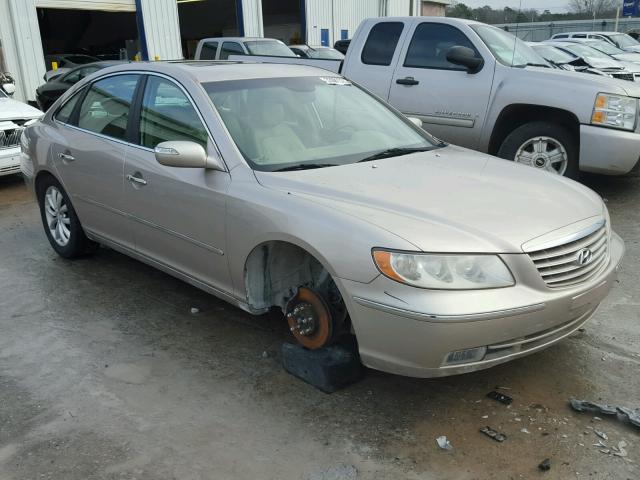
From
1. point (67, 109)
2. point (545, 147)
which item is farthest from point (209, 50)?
point (545, 147)

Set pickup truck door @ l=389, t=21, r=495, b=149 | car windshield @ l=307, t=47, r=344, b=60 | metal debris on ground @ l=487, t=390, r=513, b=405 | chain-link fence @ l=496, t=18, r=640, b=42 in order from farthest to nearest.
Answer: chain-link fence @ l=496, t=18, r=640, b=42
car windshield @ l=307, t=47, r=344, b=60
pickup truck door @ l=389, t=21, r=495, b=149
metal debris on ground @ l=487, t=390, r=513, b=405

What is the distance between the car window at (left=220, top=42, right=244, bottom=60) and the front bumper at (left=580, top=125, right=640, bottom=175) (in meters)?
8.10

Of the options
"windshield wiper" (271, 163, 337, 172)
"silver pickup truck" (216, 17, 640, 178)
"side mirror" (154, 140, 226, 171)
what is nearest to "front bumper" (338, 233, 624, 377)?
"windshield wiper" (271, 163, 337, 172)

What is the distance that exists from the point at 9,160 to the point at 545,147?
6.68 metres

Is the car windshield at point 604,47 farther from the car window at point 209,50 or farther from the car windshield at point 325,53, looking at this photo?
the car window at point 209,50

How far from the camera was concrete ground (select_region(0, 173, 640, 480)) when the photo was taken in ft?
9.07

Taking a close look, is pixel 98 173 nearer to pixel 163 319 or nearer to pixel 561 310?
pixel 163 319

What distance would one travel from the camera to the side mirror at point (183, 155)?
11.5 feet

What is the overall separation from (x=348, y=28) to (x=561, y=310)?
2594cm

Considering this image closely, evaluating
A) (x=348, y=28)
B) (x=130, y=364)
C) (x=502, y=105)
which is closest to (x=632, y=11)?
(x=348, y=28)

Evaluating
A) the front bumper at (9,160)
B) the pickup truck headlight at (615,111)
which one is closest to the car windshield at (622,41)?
the pickup truck headlight at (615,111)

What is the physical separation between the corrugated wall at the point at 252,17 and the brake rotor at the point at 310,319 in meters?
20.8

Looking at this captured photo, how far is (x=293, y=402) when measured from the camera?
10.7 feet

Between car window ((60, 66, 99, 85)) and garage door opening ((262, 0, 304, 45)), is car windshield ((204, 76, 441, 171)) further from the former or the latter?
garage door opening ((262, 0, 304, 45))
